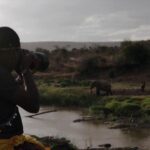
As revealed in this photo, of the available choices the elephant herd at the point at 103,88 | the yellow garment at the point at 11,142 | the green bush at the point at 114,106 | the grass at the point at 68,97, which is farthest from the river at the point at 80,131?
the yellow garment at the point at 11,142

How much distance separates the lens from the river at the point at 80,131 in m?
21.0

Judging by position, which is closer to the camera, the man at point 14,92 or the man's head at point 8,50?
the man at point 14,92

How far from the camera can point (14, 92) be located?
362 centimetres

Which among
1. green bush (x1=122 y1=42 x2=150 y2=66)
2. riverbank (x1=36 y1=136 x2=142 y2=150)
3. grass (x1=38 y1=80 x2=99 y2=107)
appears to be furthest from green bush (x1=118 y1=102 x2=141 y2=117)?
green bush (x1=122 y1=42 x2=150 y2=66)

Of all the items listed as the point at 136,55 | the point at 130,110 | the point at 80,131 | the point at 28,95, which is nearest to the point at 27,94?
the point at 28,95

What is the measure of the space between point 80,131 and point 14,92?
799 inches

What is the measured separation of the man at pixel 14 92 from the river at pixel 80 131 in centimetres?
1594

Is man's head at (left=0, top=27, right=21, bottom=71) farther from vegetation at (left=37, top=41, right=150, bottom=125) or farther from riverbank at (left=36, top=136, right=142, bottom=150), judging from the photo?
vegetation at (left=37, top=41, right=150, bottom=125)

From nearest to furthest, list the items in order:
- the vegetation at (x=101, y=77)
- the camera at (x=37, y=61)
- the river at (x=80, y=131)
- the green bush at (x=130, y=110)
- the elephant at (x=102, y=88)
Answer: the camera at (x=37, y=61) < the river at (x=80, y=131) < the green bush at (x=130, y=110) < the vegetation at (x=101, y=77) < the elephant at (x=102, y=88)

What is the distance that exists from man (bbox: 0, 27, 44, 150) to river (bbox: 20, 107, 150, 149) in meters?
15.9

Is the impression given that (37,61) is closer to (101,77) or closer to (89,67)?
(101,77)

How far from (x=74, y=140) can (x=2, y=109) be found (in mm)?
17688

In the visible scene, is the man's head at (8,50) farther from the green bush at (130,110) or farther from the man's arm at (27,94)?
the green bush at (130,110)

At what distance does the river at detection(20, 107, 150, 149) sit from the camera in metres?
21.0
